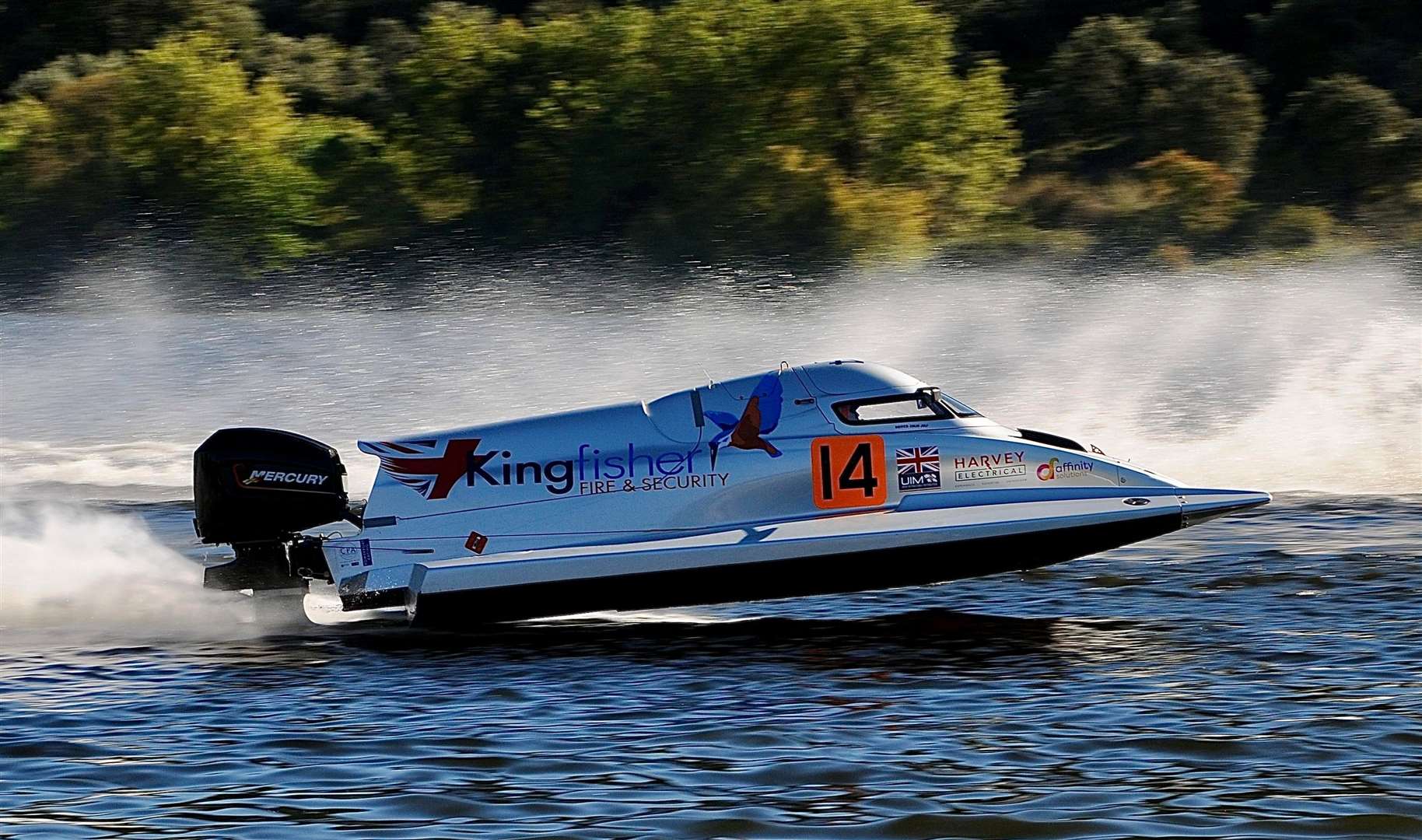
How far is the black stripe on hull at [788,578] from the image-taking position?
10672 mm

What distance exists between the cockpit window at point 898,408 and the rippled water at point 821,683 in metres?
1.24

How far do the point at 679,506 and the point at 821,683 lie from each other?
1.67m

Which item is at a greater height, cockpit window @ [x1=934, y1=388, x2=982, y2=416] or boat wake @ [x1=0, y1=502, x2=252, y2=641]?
cockpit window @ [x1=934, y1=388, x2=982, y2=416]

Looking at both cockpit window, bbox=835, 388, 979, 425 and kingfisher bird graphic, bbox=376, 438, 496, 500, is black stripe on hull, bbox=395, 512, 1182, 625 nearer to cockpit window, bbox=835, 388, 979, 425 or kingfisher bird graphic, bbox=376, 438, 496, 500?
kingfisher bird graphic, bbox=376, 438, 496, 500

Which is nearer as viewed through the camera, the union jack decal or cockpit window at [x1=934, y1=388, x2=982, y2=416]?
the union jack decal

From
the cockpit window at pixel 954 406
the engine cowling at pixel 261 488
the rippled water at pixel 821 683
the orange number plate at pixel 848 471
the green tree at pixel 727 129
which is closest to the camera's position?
the rippled water at pixel 821 683

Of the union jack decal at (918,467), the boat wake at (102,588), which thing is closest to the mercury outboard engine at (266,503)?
the boat wake at (102,588)

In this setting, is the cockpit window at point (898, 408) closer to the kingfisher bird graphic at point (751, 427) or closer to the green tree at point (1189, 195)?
the kingfisher bird graphic at point (751, 427)

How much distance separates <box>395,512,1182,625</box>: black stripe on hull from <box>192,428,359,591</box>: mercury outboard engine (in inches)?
26.3

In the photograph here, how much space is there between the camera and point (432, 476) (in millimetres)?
10750

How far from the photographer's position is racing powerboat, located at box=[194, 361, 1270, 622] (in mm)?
10664

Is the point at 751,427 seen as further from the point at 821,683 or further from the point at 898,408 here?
the point at 821,683

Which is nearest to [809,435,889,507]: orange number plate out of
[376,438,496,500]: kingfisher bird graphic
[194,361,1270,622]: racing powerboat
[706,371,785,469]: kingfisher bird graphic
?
[194,361,1270,622]: racing powerboat

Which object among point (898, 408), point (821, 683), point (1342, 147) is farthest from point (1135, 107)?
point (821, 683)
